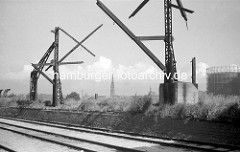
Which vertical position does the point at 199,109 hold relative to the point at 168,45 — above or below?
below

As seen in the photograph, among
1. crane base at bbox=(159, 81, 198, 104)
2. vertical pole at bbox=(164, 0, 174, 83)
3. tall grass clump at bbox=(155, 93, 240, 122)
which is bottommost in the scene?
tall grass clump at bbox=(155, 93, 240, 122)

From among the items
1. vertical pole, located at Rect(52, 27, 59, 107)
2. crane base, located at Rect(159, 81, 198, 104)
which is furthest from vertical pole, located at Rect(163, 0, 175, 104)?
vertical pole, located at Rect(52, 27, 59, 107)

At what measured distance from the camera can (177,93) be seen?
43.9ft

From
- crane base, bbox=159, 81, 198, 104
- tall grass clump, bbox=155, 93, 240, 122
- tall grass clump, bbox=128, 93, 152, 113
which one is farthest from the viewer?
tall grass clump, bbox=128, 93, 152, 113

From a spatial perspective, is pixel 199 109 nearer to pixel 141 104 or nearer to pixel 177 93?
pixel 177 93

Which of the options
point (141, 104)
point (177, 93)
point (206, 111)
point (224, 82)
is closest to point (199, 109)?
point (206, 111)

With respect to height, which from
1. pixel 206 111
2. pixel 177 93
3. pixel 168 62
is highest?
pixel 168 62

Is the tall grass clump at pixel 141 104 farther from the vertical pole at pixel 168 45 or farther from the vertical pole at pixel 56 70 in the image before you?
the vertical pole at pixel 56 70

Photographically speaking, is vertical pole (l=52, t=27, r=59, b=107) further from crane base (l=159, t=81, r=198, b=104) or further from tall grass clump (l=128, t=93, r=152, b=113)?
crane base (l=159, t=81, r=198, b=104)

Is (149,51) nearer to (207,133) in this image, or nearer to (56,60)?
(207,133)

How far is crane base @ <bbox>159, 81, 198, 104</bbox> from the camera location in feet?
43.8

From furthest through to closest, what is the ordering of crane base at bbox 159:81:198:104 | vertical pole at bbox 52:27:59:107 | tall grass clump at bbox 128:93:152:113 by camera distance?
vertical pole at bbox 52:27:59:107
tall grass clump at bbox 128:93:152:113
crane base at bbox 159:81:198:104

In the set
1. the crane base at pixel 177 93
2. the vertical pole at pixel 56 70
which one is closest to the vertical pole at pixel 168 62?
the crane base at pixel 177 93

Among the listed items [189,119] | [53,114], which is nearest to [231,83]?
[53,114]
